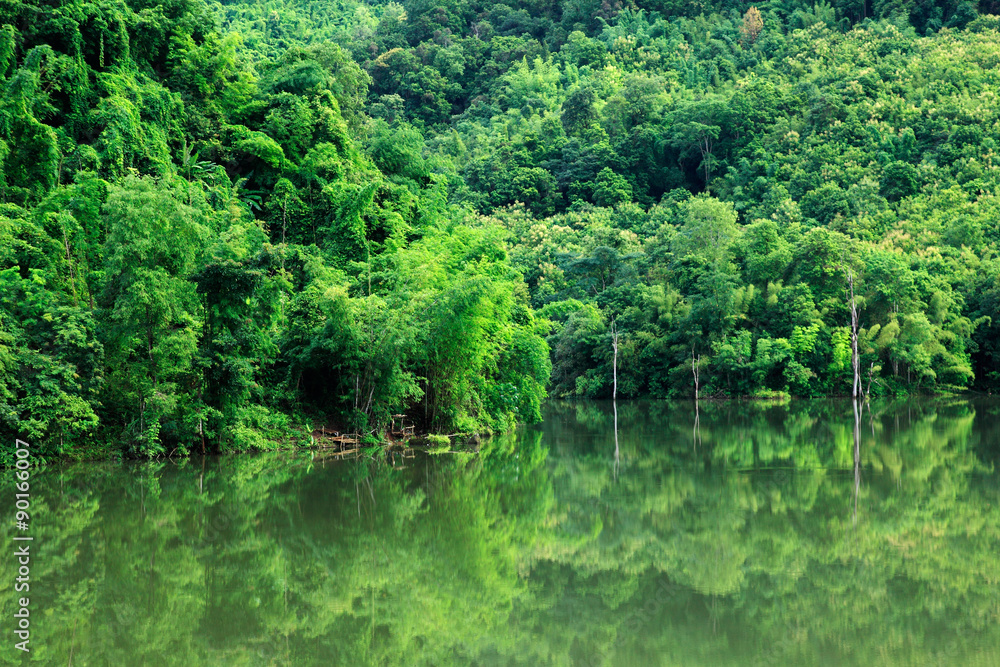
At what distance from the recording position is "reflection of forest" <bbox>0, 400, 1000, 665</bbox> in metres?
7.38

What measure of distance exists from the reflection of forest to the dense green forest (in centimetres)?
343

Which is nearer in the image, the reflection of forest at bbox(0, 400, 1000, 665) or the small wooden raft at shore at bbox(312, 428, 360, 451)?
the reflection of forest at bbox(0, 400, 1000, 665)

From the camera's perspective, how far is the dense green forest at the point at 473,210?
62.5 ft

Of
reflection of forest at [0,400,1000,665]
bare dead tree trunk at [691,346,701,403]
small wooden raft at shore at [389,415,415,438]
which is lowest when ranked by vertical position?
reflection of forest at [0,400,1000,665]

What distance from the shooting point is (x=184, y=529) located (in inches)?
469

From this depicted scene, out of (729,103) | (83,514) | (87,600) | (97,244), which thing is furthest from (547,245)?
(87,600)

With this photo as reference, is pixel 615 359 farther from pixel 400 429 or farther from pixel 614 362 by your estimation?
pixel 400 429
